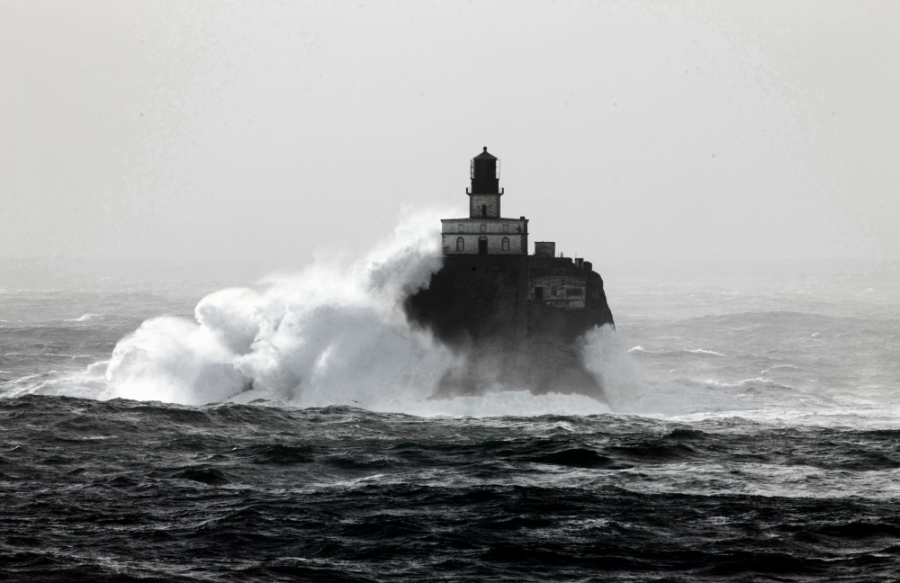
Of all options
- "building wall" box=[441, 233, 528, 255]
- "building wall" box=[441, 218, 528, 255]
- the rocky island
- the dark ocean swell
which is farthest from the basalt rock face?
the dark ocean swell

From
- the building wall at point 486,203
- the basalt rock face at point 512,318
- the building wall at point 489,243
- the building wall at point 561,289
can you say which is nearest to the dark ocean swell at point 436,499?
the basalt rock face at point 512,318

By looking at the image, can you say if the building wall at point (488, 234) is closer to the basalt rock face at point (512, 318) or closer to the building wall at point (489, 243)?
the building wall at point (489, 243)

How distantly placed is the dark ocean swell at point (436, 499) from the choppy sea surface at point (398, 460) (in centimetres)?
10

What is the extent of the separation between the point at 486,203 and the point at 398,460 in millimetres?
21180

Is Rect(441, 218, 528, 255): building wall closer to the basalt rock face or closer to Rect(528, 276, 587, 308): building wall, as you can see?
the basalt rock face

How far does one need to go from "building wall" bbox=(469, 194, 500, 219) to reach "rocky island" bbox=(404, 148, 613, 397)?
0.05 meters

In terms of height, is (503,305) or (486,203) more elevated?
(486,203)

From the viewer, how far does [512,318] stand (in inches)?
2188

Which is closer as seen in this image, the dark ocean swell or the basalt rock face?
the dark ocean swell

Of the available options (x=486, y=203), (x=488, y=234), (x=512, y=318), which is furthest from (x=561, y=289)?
(x=486, y=203)

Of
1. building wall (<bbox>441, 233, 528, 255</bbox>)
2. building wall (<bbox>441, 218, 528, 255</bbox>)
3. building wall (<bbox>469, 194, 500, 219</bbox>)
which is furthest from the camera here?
building wall (<bbox>469, 194, 500, 219</bbox>)

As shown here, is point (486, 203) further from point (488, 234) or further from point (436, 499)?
point (436, 499)

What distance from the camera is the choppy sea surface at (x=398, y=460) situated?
94.1 feet

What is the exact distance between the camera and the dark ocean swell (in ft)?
92.1
